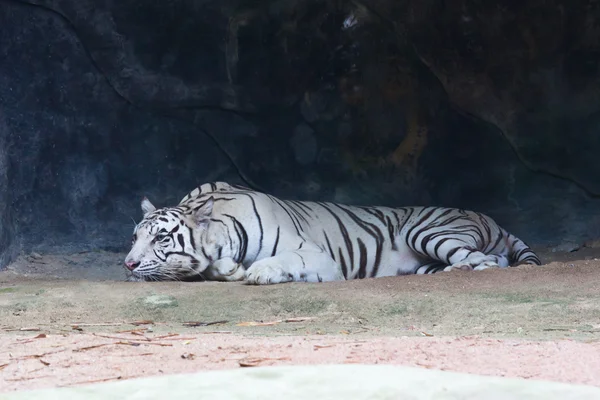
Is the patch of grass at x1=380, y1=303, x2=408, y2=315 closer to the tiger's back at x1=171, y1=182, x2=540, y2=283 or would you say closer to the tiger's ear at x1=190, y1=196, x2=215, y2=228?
the tiger's back at x1=171, y1=182, x2=540, y2=283

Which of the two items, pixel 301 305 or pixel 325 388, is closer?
pixel 325 388

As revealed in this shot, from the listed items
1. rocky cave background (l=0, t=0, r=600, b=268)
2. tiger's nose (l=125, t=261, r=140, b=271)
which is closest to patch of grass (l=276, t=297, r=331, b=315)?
tiger's nose (l=125, t=261, r=140, b=271)

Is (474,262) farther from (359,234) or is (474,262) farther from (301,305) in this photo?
(301,305)

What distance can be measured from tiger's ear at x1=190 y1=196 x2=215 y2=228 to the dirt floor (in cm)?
96

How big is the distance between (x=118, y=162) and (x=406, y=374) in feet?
18.4

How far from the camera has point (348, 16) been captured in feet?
24.8

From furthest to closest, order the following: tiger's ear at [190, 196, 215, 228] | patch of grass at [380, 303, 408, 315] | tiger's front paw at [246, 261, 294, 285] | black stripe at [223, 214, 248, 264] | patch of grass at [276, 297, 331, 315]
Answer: tiger's ear at [190, 196, 215, 228] → black stripe at [223, 214, 248, 264] → tiger's front paw at [246, 261, 294, 285] → patch of grass at [276, 297, 331, 315] → patch of grass at [380, 303, 408, 315]

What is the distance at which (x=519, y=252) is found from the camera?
23.1 ft

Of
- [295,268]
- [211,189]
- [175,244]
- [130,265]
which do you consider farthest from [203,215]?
[295,268]

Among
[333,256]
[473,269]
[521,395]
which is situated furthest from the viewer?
[333,256]

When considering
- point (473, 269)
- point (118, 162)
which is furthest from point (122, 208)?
point (473, 269)

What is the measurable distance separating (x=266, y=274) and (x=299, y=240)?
35.1 inches

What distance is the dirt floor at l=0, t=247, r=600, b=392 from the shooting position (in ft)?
8.77

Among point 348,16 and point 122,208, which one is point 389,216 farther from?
point 122,208
